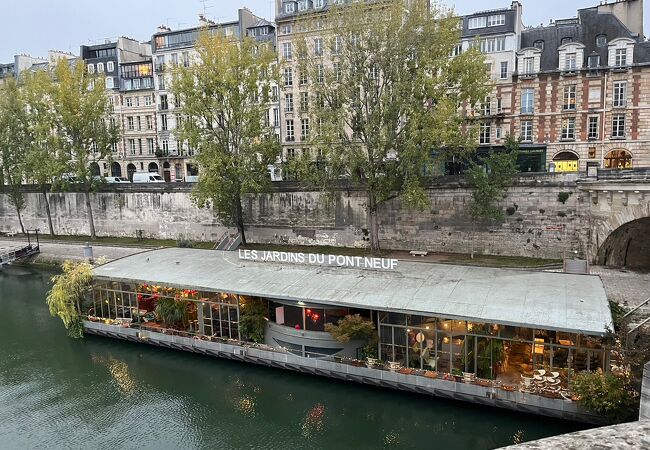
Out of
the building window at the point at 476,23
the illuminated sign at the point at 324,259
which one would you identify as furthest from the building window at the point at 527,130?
the illuminated sign at the point at 324,259

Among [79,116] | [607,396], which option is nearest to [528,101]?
[607,396]

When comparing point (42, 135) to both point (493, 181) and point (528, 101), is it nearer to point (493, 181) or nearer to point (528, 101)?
point (493, 181)

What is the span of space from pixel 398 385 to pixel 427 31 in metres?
20.6

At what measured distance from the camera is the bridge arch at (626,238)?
2864 cm

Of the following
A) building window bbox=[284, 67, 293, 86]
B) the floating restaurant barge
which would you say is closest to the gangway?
the floating restaurant barge

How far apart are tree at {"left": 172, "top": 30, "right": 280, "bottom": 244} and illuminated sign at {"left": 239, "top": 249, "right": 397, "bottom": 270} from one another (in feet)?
32.8

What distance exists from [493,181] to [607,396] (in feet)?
61.0

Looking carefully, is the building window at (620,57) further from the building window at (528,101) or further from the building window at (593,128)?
the building window at (528,101)

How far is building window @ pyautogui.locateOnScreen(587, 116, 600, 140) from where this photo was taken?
132 feet

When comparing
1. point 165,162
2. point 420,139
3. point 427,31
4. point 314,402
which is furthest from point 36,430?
point 165,162

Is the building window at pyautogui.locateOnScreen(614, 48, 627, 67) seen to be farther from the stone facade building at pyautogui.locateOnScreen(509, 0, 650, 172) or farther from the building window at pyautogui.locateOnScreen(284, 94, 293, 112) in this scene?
the building window at pyautogui.locateOnScreen(284, 94, 293, 112)

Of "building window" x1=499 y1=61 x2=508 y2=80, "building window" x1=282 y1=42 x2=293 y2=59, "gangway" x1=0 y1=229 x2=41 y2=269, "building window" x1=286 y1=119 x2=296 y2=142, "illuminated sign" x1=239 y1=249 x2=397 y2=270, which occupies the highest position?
"building window" x1=282 y1=42 x2=293 y2=59

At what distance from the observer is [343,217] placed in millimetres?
38531

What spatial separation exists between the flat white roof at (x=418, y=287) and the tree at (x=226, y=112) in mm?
9773
